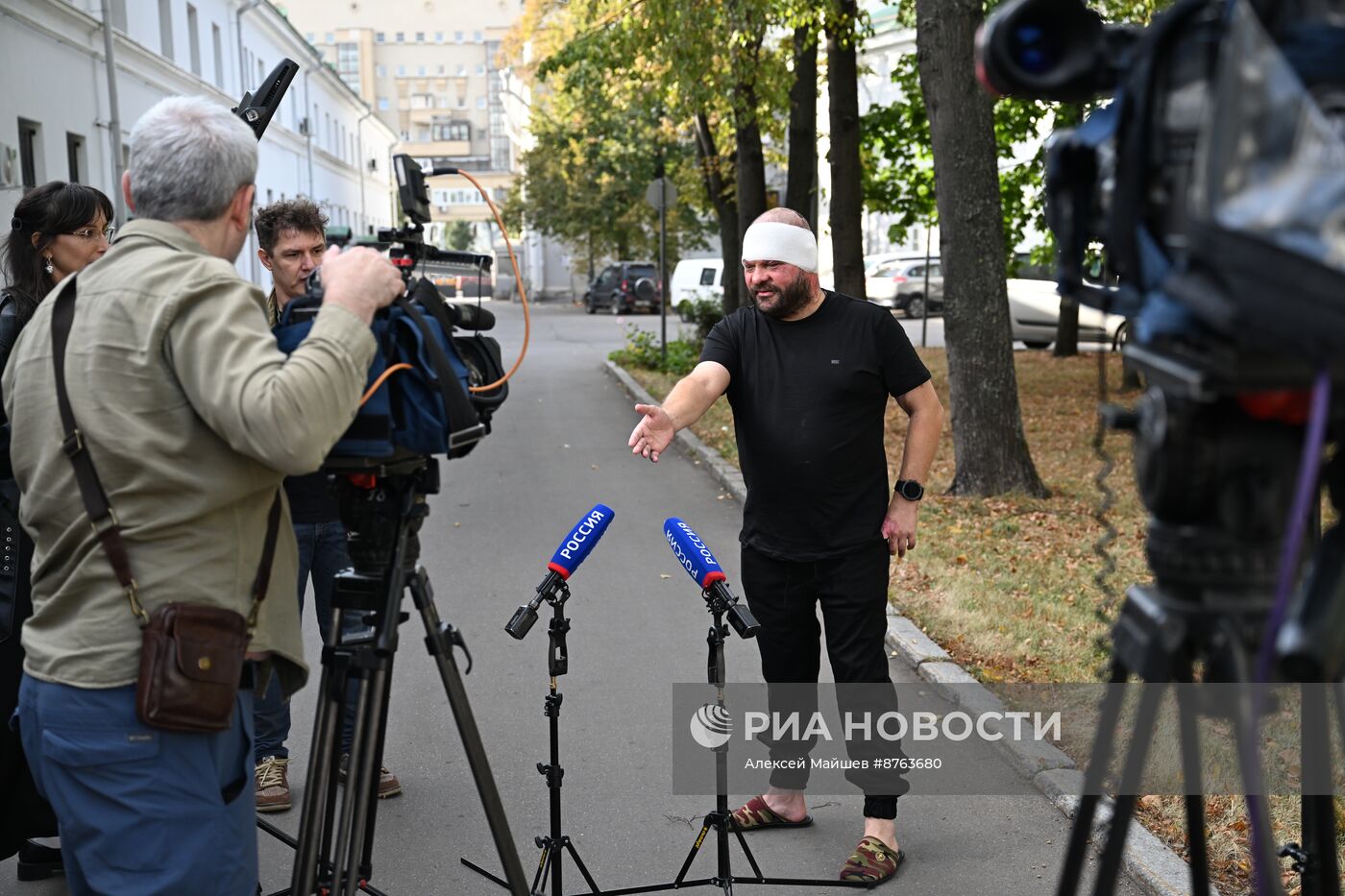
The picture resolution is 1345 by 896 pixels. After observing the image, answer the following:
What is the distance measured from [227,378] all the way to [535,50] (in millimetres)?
31771

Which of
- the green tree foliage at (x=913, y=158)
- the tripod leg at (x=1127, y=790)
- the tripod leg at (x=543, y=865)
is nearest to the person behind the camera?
the tripod leg at (x=1127, y=790)

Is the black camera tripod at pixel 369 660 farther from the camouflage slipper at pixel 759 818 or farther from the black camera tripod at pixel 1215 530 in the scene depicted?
the camouflage slipper at pixel 759 818

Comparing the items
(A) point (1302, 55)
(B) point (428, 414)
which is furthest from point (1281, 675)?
(B) point (428, 414)

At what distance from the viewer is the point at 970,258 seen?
1062 centimetres

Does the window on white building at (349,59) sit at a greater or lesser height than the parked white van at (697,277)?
greater

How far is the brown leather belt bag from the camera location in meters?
2.57

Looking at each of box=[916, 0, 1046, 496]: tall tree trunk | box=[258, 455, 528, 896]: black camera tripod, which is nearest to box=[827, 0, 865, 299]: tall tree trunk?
box=[916, 0, 1046, 496]: tall tree trunk

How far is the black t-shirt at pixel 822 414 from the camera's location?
178 inches

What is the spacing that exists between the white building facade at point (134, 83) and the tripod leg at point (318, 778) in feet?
3.73

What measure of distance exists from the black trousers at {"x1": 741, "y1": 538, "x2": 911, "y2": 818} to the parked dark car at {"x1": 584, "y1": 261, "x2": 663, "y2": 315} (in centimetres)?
4457

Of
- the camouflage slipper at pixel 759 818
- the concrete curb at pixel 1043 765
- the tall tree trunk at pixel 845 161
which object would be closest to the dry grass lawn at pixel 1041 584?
the concrete curb at pixel 1043 765

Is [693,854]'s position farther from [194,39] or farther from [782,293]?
[194,39]

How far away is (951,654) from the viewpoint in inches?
264

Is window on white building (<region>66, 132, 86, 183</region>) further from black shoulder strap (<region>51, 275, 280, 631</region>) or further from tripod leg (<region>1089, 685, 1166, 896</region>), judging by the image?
tripod leg (<region>1089, 685, 1166, 896</region>)
